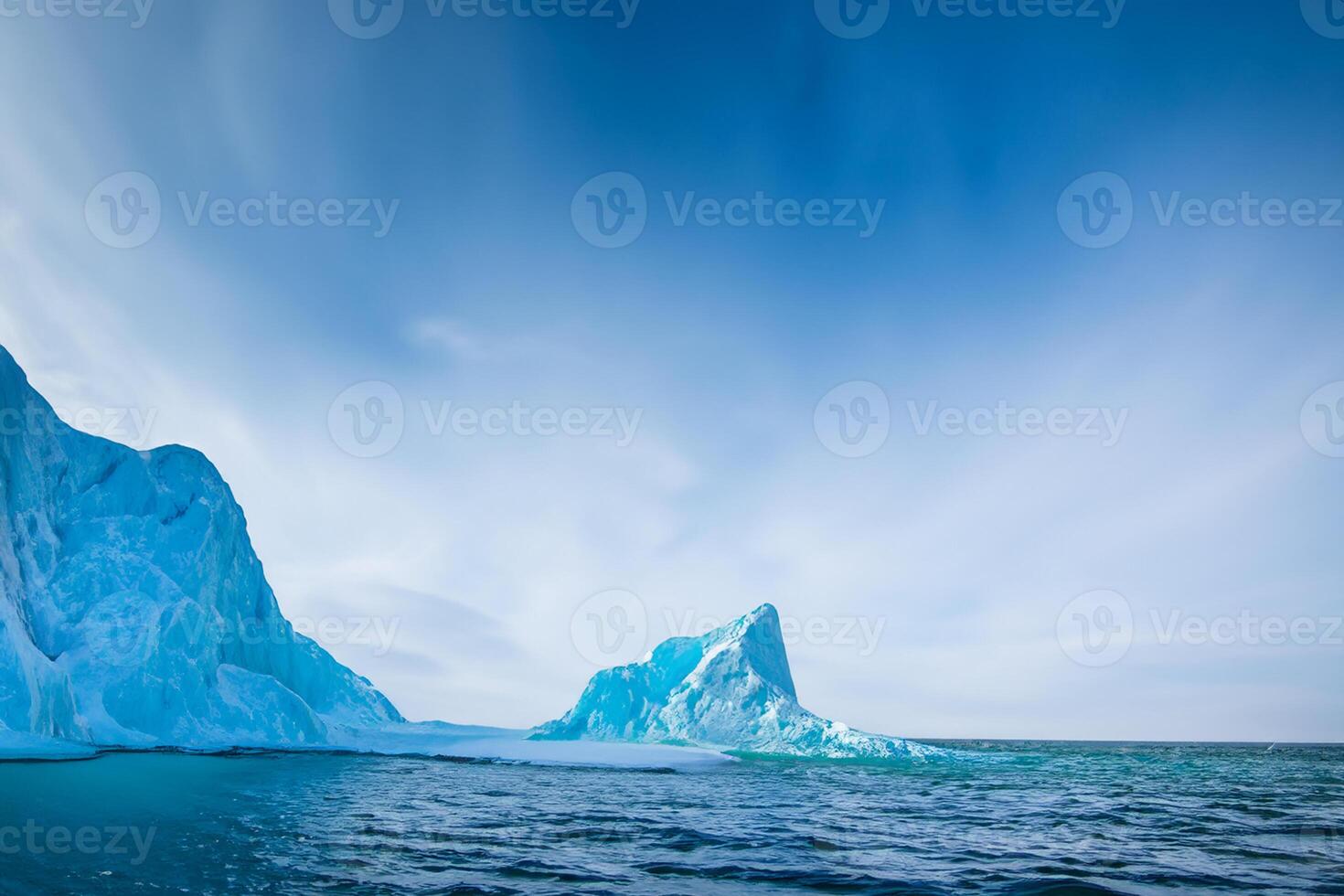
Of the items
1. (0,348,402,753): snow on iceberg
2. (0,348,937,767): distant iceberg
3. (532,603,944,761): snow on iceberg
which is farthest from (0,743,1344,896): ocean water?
(532,603,944,761): snow on iceberg

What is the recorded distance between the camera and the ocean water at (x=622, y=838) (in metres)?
11.6

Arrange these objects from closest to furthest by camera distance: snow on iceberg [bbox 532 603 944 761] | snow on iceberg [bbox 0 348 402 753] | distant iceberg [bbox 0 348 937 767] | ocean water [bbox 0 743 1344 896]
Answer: ocean water [bbox 0 743 1344 896]
snow on iceberg [bbox 0 348 402 753]
distant iceberg [bbox 0 348 937 767]
snow on iceberg [bbox 532 603 944 761]

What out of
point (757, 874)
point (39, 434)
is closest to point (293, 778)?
point (757, 874)

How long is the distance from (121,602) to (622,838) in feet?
152

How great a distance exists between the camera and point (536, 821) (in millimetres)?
19188

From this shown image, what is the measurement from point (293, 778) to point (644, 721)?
6827 cm

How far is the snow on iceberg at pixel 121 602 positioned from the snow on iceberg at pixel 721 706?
139 ft

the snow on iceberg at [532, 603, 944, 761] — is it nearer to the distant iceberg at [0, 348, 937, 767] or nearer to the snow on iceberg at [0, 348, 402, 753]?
the distant iceberg at [0, 348, 937, 767]

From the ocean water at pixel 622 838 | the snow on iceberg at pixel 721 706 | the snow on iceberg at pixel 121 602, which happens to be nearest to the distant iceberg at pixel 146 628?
the snow on iceberg at pixel 121 602

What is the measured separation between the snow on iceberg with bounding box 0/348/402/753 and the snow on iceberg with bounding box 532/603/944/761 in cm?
4229

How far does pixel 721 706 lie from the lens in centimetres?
8362

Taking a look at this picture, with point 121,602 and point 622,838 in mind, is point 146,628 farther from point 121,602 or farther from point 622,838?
point 622,838

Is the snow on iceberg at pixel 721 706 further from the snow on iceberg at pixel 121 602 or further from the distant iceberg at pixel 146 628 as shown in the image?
the snow on iceberg at pixel 121 602

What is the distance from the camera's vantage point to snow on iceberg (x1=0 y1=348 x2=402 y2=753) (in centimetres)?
3884
